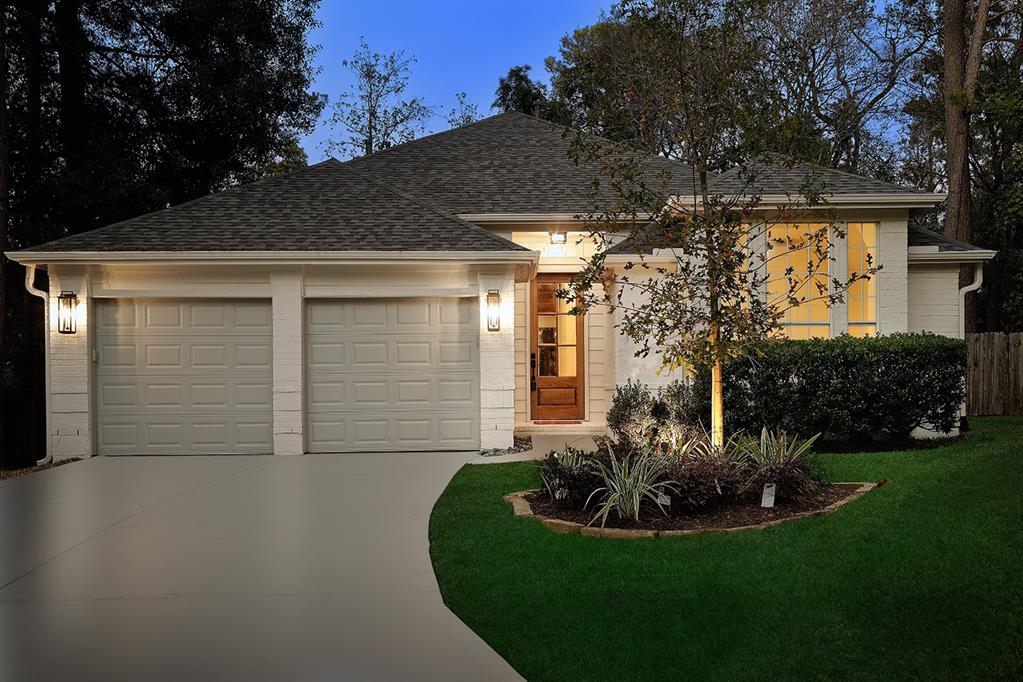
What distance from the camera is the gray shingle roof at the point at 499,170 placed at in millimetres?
13914

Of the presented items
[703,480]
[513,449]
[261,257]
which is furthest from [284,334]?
[703,480]

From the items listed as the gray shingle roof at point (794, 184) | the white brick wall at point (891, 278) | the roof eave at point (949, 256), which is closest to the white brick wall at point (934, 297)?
the roof eave at point (949, 256)

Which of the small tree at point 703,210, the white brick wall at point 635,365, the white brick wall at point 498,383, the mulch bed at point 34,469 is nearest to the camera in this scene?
the small tree at point 703,210

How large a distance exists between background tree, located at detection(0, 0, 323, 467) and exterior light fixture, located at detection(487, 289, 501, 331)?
962 centimetres

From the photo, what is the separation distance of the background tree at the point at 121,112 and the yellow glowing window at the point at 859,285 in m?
13.6

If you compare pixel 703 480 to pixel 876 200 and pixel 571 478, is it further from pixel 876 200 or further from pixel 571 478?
pixel 876 200

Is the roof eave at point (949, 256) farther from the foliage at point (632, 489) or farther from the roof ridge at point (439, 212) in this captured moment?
the foliage at point (632, 489)

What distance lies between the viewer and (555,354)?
14.0 metres

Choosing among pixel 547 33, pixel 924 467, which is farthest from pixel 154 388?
pixel 547 33

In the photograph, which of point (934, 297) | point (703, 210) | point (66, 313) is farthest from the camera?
point (934, 297)

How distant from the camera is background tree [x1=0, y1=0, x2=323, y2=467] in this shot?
16.5 metres

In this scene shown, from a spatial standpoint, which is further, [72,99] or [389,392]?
[72,99]

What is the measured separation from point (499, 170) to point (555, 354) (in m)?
4.05

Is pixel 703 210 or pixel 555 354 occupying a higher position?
pixel 703 210
